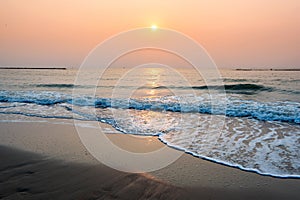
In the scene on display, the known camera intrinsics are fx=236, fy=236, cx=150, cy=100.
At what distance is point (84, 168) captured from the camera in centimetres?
451

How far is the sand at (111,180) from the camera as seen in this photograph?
3.48 m

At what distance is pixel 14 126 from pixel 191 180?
6.57 metres

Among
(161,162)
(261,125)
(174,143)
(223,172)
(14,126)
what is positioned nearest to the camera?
(223,172)

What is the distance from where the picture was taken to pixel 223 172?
4.34 metres

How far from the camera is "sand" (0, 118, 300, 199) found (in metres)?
3.48

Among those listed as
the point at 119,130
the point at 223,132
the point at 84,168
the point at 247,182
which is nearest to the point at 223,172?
the point at 247,182

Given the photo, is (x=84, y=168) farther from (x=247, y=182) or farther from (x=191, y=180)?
(x=247, y=182)

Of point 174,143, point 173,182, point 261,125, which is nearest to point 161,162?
point 173,182

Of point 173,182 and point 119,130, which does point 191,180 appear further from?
point 119,130

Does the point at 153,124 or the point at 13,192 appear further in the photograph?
the point at 153,124

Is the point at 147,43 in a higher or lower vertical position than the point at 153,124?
higher

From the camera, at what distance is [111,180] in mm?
3955

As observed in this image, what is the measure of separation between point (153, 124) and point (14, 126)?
4.74 m

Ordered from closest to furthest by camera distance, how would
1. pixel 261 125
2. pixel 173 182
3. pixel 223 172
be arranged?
pixel 173 182 → pixel 223 172 → pixel 261 125
